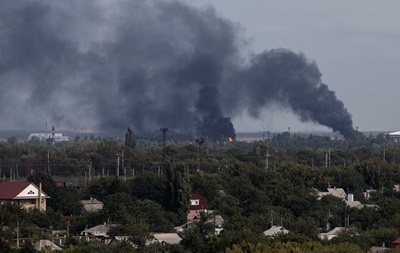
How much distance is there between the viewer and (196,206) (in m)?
46.2

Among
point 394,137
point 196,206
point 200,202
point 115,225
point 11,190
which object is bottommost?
point 115,225

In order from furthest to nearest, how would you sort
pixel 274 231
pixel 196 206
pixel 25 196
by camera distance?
pixel 25 196, pixel 196 206, pixel 274 231

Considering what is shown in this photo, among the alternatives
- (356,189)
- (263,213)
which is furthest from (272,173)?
(263,213)

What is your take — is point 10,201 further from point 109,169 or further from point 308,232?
point 109,169

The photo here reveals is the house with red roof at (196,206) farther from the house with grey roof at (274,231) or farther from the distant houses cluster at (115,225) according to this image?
the house with grey roof at (274,231)

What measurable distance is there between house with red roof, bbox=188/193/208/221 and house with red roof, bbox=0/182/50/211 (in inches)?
209

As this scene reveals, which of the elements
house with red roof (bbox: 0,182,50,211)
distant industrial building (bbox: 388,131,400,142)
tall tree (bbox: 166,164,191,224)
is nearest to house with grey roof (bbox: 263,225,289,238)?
tall tree (bbox: 166,164,191,224)

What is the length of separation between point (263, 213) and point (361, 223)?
346 cm

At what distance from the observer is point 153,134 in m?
128

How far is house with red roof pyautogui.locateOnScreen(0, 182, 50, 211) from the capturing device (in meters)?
46.3

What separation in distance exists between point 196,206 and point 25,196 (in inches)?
242

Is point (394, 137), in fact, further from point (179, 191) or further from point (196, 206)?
point (179, 191)

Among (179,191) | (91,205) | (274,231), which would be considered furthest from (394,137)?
(274,231)

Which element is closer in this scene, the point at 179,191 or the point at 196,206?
the point at 179,191
